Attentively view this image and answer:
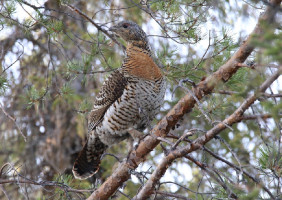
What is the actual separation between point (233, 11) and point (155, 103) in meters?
1.61

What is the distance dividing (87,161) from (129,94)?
1289 mm

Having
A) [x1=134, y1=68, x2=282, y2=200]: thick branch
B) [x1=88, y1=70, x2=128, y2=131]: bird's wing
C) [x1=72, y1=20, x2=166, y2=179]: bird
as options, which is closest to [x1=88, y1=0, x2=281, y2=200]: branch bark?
[x1=134, y1=68, x2=282, y2=200]: thick branch

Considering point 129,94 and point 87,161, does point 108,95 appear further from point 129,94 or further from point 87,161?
point 87,161

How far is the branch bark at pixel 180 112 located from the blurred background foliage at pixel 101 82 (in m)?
0.10

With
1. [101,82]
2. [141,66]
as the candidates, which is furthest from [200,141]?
[101,82]

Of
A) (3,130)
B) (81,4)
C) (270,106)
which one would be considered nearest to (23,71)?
(3,130)

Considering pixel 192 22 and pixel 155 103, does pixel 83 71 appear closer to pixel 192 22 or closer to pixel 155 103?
pixel 155 103

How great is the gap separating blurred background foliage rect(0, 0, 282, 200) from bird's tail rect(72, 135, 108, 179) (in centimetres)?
18

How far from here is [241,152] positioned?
5.58 meters

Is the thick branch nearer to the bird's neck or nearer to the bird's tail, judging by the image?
the bird's neck

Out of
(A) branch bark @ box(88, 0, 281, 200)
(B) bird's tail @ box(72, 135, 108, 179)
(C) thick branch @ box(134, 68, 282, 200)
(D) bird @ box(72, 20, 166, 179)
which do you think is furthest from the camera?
(B) bird's tail @ box(72, 135, 108, 179)

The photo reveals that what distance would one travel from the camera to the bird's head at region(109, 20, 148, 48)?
459 cm

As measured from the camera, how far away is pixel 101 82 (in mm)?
6160

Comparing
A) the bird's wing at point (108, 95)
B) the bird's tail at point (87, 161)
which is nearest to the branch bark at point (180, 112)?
the bird's wing at point (108, 95)
